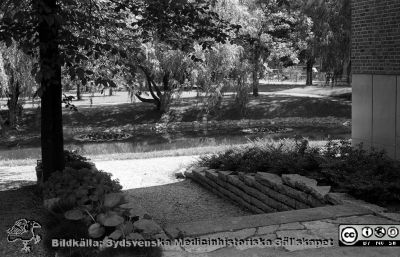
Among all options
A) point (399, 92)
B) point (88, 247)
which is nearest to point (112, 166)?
point (399, 92)

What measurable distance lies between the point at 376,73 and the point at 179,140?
11.6 metres

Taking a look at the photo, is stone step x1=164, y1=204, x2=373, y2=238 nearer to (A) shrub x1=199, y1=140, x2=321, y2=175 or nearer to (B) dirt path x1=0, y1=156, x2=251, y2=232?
(A) shrub x1=199, y1=140, x2=321, y2=175

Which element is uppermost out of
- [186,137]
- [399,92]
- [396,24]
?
[396,24]

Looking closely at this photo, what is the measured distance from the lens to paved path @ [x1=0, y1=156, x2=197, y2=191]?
28.1 ft

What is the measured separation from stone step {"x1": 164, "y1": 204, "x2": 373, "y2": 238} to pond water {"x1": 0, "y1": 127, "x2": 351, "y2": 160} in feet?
37.4

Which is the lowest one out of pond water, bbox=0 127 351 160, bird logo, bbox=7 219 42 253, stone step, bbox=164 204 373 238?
pond water, bbox=0 127 351 160

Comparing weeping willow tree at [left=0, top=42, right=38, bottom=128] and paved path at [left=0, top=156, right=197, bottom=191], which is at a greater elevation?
weeping willow tree at [left=0, top=42, right=38, bottom=128]

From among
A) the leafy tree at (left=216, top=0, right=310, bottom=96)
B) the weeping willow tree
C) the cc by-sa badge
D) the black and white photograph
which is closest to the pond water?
the black and white photograph

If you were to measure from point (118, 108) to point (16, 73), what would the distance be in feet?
30.6

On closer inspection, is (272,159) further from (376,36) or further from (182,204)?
(376,36)

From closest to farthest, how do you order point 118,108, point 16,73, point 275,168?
point 275,168
point 16,73
point 118,108

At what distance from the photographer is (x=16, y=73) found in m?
17.5

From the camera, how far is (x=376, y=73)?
8.46 m

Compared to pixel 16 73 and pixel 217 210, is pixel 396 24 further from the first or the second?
pixel 16 73
